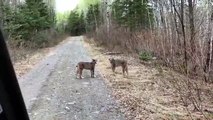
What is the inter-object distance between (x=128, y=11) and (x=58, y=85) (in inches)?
605

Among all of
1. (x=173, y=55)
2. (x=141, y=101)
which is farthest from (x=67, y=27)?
(x=141, y=101)

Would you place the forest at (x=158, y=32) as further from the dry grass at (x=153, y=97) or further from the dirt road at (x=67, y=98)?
the dirt road at (x=67, y=98)

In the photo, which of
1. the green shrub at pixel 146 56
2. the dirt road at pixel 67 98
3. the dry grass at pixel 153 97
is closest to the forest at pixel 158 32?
the green shrub at pixel 146 56

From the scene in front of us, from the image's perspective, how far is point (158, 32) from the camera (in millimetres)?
20438

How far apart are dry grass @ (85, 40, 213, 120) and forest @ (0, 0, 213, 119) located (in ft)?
0.86

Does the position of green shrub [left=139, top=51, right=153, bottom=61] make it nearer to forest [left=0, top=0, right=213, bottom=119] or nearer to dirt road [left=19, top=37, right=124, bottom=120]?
forest [left=0, top=0, right=213, bottom=119]

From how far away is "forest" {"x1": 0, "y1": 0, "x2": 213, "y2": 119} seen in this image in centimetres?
1188

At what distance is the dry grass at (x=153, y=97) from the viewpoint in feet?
24.9

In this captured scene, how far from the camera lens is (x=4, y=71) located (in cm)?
119

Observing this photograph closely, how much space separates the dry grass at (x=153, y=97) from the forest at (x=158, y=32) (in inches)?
10.3

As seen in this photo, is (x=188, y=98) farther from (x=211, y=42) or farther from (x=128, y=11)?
(x=128, y=11)

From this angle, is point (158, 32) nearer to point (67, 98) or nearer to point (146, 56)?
point (146, 56)

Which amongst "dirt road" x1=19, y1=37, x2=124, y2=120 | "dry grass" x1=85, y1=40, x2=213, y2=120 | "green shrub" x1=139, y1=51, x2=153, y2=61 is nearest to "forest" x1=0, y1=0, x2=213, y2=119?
"green shrub" x1=139, y1=51, x2=153, y2=61

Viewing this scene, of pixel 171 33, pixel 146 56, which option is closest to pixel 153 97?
pixel 146 56
